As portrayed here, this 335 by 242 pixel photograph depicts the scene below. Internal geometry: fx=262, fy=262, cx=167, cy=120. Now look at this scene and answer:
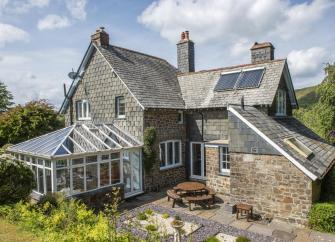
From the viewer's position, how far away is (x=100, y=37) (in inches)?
720

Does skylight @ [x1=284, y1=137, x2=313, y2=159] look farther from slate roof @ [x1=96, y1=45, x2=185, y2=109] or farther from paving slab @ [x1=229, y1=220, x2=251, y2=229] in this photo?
slate roof @ [x1=96, y1=45, x2=185, y2=109]

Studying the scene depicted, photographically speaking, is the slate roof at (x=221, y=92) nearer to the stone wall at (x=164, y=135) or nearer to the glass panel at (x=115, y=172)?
the stone wall at (x=164, y=135)

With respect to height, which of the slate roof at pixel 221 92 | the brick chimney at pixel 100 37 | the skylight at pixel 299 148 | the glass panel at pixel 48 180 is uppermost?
the brick chimney at pixel 100 37

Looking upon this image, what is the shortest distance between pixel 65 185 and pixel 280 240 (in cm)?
1021

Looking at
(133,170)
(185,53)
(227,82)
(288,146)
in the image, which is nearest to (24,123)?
(133,170)

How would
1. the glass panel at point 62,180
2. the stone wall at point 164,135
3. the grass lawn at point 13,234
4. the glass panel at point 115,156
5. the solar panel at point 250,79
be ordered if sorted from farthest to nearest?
the solar panel at point 250,79 → the stone wall at point 164,135 → the glass panel at point 115,156 → the glass panel at point 62,180 → the grass lawn at point 13,234

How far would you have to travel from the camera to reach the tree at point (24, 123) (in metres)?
20.2

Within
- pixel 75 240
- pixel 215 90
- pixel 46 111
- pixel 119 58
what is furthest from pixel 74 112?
pixel 75 240

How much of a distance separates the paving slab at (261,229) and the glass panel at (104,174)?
25.5 feet

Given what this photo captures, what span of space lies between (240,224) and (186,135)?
8.38 metres

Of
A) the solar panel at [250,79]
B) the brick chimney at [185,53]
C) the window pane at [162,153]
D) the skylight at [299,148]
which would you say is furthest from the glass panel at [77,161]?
the brick chimney at [185,53]

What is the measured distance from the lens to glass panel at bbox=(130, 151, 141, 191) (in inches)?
641

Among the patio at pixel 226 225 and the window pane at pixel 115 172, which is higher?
the window pane at pixel 115 172

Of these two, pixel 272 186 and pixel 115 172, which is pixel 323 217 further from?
pixel 115 172
